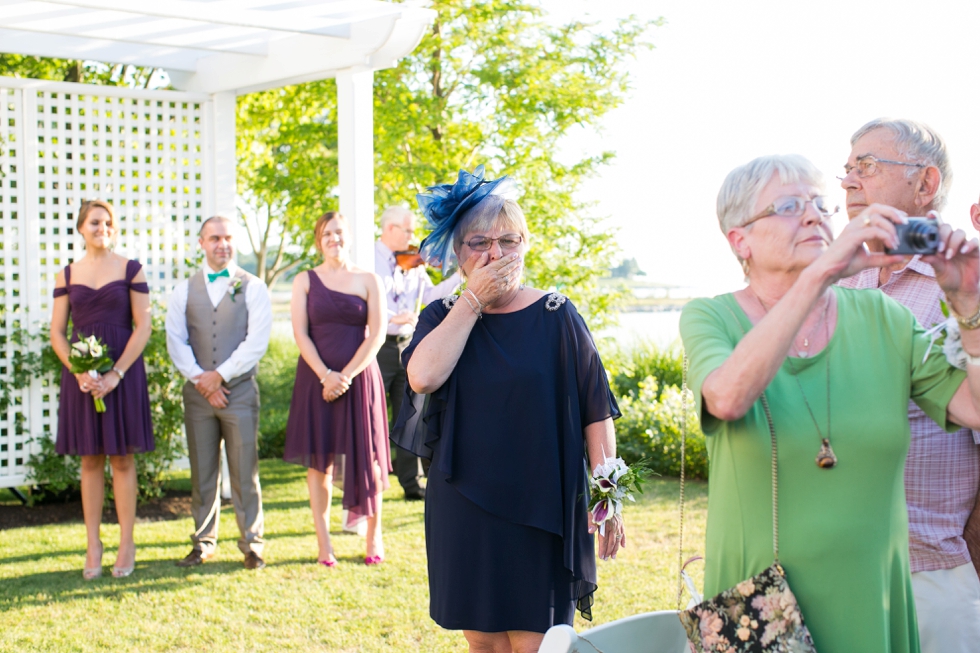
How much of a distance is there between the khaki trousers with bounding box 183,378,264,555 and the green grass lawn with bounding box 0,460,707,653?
1.09 feet

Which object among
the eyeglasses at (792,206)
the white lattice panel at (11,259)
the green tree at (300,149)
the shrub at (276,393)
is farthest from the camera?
the shrub at (276,393)

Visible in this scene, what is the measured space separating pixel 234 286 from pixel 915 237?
5.06m

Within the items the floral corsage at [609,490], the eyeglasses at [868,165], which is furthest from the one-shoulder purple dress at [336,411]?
the eyeglasses at [868,165]

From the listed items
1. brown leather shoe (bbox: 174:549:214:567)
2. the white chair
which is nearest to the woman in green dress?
the white chair

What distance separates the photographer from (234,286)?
→ 603 cm

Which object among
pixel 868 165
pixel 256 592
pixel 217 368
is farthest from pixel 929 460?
pixel 217 368

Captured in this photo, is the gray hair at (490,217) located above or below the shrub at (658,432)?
above

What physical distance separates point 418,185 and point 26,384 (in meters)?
4.75

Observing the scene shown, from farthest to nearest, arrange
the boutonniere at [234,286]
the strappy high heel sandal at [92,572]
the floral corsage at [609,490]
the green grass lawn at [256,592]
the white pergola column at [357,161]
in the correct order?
the white pergola column at [357,161] → the boutonniere at [234,286] → the strappy high heel sandal at [92,572] → the green grass lawn at [256,592] → the floral corsage at [609,490]

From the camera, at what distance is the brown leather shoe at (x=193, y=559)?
5.84 meters

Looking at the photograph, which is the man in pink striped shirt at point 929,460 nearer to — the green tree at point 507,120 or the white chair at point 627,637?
the white chair at point 627,637

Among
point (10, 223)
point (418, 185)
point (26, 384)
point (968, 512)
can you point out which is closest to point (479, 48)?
point (418, 185)

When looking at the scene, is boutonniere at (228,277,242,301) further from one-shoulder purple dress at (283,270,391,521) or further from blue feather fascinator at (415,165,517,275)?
blue feather fascinator at (415,165,517,275)

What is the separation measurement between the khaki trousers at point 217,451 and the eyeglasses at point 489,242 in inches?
140
